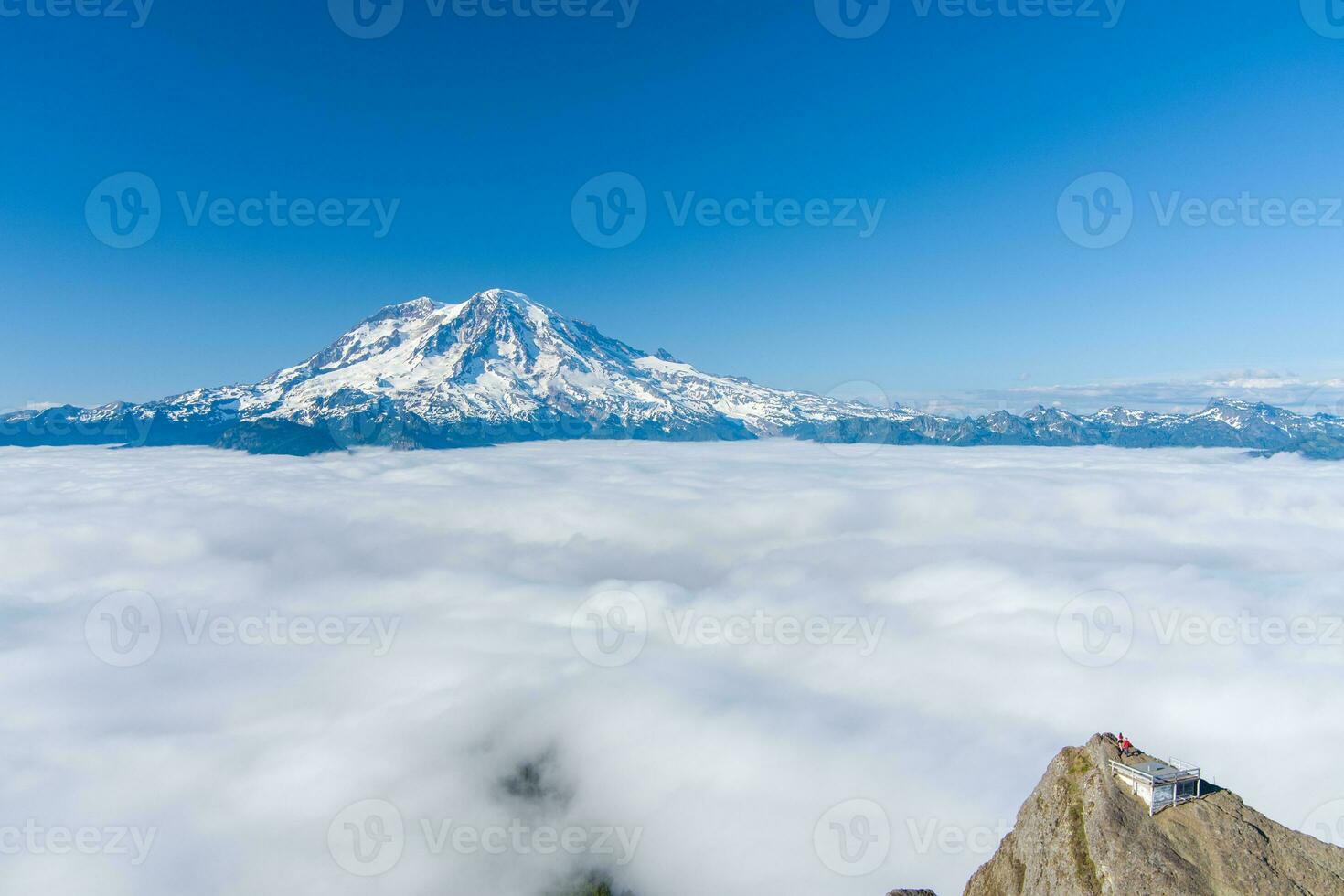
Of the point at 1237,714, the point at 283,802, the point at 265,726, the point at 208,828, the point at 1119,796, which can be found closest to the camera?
the point at 1119,796

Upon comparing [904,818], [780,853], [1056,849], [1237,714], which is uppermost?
[1056,849]

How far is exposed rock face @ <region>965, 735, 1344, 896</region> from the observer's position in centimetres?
3422

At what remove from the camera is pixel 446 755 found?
18625 cm

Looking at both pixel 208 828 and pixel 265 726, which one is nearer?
pixel 208 828

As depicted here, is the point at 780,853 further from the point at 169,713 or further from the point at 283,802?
the point at 169,713

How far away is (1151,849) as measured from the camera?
3612cm

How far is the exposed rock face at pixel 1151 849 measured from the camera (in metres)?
34.2

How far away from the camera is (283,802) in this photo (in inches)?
5768

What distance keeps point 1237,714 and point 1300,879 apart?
187133 mm

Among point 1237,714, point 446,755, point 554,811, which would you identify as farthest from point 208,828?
point 1237,714

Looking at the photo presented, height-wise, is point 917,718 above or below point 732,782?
above

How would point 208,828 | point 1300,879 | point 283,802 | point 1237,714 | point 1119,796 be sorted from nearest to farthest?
point 1300,879, point 1119,796, point 208,828, point 283,802, point 1237,714

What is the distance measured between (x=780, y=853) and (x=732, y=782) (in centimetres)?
2316

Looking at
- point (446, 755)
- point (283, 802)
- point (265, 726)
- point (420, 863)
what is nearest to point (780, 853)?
Result: point (420, 863)
